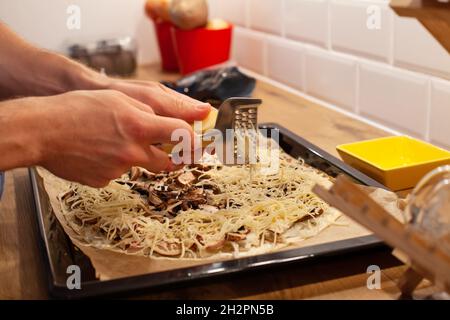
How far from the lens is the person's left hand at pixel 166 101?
0.95 m

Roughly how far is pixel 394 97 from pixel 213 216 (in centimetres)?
58

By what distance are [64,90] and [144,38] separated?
110 centimetres

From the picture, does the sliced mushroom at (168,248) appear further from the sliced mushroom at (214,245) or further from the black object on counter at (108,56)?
the black object on counter at (108,56)

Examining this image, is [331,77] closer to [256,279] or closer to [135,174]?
[135,174]

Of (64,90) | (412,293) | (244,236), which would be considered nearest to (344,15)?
(64,90)

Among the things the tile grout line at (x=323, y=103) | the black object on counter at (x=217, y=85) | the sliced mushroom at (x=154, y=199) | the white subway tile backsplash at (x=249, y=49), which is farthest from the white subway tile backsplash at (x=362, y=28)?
the sliced mushroom at (x=154, y=199)

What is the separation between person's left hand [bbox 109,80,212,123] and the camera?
951mm

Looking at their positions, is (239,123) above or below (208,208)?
above

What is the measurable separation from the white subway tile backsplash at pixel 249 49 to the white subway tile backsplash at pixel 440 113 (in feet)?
2.45

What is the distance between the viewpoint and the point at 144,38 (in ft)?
7.06

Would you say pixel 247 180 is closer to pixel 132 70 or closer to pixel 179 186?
pixel 179 186

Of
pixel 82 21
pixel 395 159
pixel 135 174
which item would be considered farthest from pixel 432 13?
pixel 82 21

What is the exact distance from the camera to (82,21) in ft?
6.68

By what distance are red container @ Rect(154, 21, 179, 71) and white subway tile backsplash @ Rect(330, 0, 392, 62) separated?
2.12ft
